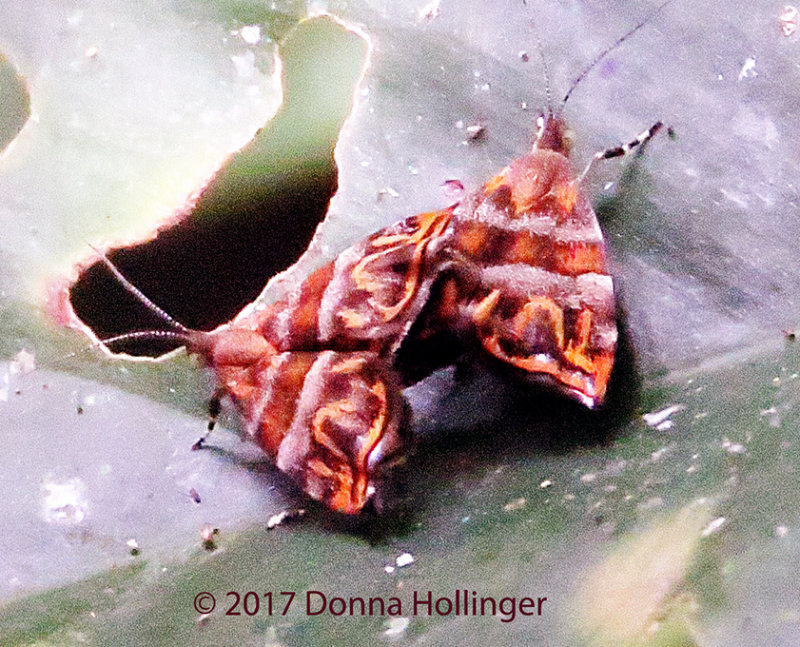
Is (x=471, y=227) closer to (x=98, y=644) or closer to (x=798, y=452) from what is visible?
(x=798, y=452)

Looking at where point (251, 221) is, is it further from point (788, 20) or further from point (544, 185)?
point (788, 20)

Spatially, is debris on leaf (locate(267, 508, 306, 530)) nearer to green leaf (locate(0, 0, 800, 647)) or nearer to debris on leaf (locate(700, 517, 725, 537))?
green leaf (locate(0, 0, 800, 647))

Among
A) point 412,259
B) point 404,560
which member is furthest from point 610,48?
point 404,560

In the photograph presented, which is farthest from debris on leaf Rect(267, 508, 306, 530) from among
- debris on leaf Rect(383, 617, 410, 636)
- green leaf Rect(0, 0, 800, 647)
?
debris on leaf Rect(383, 617, 410, 636)

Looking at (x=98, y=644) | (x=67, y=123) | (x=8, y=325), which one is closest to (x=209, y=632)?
(x=98, y=644)

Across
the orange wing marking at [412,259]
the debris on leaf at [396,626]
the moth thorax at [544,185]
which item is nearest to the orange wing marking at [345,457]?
the orange wing marking at [412,259]

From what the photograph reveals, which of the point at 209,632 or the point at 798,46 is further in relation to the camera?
the point at 798,46
